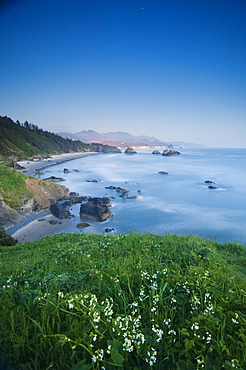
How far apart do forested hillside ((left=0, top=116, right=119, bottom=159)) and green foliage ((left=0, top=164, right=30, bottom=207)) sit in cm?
4216

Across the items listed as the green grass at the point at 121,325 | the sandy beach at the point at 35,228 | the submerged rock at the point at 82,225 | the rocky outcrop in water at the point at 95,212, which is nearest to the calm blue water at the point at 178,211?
the submerged rock at the point at 82,225

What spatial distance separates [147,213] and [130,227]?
437cm

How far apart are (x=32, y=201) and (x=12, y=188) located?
2258mm

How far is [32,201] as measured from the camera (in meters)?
20.6

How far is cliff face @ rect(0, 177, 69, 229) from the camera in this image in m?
17.1

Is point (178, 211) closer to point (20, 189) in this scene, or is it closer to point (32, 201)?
point (32, 201)

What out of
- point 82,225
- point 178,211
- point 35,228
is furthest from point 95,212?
point 178,211

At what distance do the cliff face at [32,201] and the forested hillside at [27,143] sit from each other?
42978 millimetres

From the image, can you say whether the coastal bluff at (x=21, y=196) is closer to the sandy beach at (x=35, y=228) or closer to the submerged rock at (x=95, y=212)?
the sandy beach at (x=35, y=228)

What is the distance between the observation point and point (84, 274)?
3270mm

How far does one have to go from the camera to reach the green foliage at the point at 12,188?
18825 millimetres

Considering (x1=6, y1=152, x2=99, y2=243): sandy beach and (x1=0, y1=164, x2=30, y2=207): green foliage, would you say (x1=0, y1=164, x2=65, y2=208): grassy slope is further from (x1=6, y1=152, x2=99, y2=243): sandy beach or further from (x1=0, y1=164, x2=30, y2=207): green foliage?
(x1=6, y1=152, x2=99, y2=243): sandy beach

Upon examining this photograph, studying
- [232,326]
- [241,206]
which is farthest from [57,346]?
[241,206]

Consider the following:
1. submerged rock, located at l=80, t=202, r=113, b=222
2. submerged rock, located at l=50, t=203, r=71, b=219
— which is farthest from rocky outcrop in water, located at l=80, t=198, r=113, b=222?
submerged rock, located at l=50, t=203, r=71, b=219
